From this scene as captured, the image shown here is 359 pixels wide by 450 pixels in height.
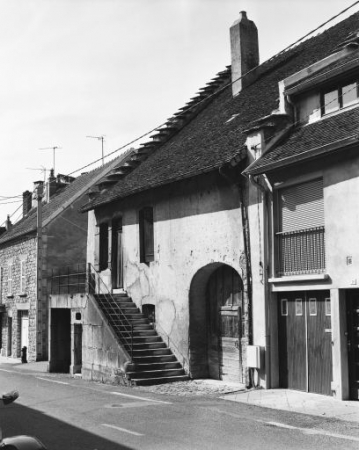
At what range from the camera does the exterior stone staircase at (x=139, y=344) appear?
17.0 meters

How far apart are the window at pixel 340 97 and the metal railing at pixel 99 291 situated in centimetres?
862

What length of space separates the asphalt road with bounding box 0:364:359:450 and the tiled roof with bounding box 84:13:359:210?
6503mm

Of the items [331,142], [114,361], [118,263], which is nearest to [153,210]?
[118,263]

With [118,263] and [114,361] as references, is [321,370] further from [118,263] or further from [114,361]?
[118,263]

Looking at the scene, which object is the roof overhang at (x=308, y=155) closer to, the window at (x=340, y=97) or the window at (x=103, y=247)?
the window at (x=340, y=97)

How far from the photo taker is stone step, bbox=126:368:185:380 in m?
16.8

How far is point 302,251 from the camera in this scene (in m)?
14.1

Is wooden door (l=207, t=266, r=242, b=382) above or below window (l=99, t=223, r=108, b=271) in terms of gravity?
below

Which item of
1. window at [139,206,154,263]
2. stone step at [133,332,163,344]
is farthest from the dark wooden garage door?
window at [139,206,154,263]

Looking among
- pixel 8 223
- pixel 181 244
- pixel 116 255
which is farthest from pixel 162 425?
pixel 8 223

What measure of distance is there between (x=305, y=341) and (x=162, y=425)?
4956mm

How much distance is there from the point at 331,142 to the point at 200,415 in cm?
624

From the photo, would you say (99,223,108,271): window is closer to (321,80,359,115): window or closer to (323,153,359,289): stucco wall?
(321,80,359,115): window

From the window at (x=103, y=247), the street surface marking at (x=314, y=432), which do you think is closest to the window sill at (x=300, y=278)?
the street surface marking at (x=314, y=432)
